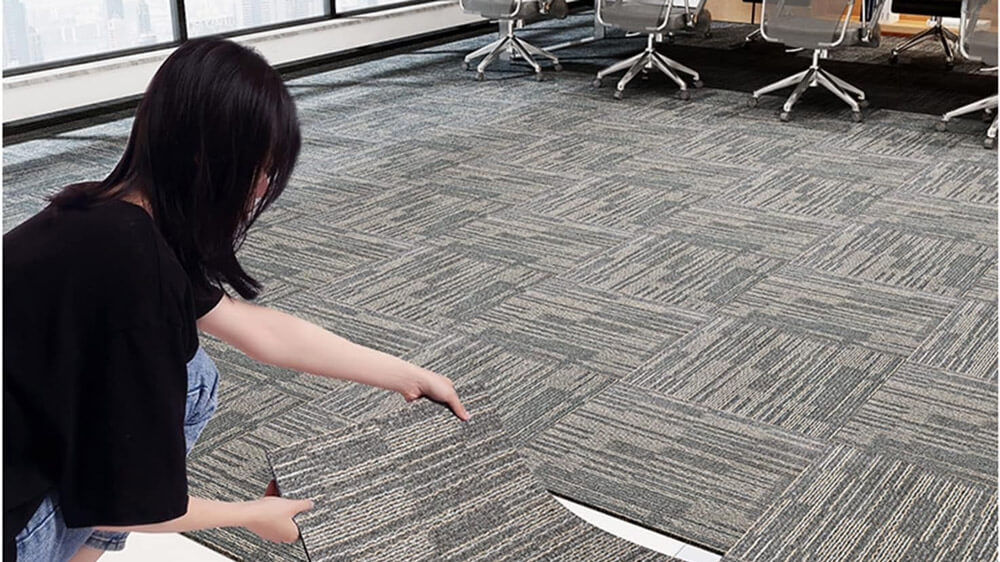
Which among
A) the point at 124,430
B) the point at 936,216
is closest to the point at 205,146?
the point at 124,430

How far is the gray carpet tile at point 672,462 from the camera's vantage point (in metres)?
1.94

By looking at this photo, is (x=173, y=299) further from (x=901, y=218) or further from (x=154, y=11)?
(x=154, y=11)

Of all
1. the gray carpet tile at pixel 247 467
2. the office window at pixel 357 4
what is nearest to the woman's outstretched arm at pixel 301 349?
the gray carpet tile at pixel 247 467

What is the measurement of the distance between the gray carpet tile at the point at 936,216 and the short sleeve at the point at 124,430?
9.47 ft

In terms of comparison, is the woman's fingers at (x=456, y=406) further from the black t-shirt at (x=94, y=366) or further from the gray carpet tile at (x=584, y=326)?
the gray carpet tile at (x=584, y=326)

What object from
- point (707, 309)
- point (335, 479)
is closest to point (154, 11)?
point (707, 309)

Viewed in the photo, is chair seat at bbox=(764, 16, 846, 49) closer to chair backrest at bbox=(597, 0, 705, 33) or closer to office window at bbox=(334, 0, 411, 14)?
chair backrest at bbox=(597, 0, 705, 33)

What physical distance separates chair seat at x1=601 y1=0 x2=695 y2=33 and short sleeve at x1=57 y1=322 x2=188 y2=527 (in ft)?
14.8

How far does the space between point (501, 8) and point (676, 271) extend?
2.94 metres

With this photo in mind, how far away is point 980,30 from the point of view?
4.53 meters

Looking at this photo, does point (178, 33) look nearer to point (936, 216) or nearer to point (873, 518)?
point (936, 216)

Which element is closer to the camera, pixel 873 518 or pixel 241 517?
pixel 241 517

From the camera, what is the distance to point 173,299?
1016mm

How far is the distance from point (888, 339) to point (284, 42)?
13.3 feet
